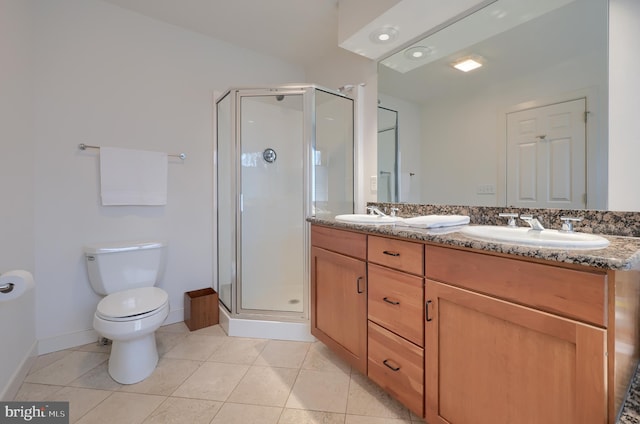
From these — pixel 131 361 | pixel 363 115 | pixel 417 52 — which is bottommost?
pixel 131 361

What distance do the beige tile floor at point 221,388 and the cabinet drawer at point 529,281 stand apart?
0.79 metres

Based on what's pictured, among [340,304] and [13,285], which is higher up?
[13,285]

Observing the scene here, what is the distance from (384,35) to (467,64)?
1.84ft

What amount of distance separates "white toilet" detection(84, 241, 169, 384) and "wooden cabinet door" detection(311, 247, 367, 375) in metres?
0.93

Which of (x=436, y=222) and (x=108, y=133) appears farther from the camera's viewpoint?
(x=108, y=133)

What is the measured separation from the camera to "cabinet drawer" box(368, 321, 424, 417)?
1.13m

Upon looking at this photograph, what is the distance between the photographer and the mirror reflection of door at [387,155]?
2.02 m

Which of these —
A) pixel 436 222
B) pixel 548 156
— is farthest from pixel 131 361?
pixel 548 156

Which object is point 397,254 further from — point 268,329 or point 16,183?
point 16,183

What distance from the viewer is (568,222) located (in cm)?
113

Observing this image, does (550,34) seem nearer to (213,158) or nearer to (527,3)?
(527,3)

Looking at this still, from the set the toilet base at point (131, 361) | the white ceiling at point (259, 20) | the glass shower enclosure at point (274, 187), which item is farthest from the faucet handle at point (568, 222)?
the toilet base at point (131, 361)

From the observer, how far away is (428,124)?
1.76 meters

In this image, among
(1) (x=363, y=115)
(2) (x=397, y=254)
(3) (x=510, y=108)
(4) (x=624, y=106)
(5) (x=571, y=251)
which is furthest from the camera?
(1) (x=363, y=115)
